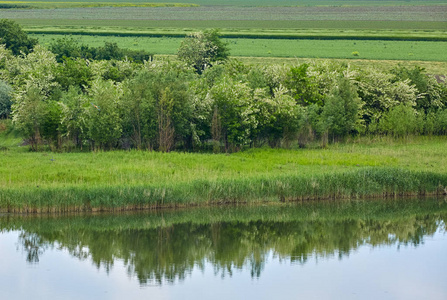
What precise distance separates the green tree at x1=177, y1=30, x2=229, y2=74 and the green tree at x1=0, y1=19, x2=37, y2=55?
1912cm

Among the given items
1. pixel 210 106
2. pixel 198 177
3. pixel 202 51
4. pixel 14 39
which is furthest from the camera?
pixel 14 39

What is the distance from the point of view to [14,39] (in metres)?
75.8

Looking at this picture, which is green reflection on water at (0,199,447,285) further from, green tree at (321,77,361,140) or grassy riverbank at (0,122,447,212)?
green tree at (321,77,361,140)

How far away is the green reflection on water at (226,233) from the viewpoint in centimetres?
2888

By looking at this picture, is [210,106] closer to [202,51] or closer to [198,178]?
[198,178]

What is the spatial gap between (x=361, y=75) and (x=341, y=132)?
308 inches

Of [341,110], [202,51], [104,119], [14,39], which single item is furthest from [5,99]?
[341,110]

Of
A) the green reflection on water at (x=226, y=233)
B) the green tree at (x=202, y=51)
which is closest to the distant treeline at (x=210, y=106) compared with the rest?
the green tree at (x=202, y=51)

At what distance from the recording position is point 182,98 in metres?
46.3

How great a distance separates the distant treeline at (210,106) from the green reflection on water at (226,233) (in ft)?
40.7

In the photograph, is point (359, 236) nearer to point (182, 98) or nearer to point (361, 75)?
point (182, 98)

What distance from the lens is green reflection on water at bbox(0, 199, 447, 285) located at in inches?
1137

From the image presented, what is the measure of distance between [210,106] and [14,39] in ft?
123

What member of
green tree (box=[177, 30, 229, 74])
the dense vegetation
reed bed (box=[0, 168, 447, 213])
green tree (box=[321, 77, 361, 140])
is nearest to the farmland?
green tree (box=[177, 30, 229, 74])
